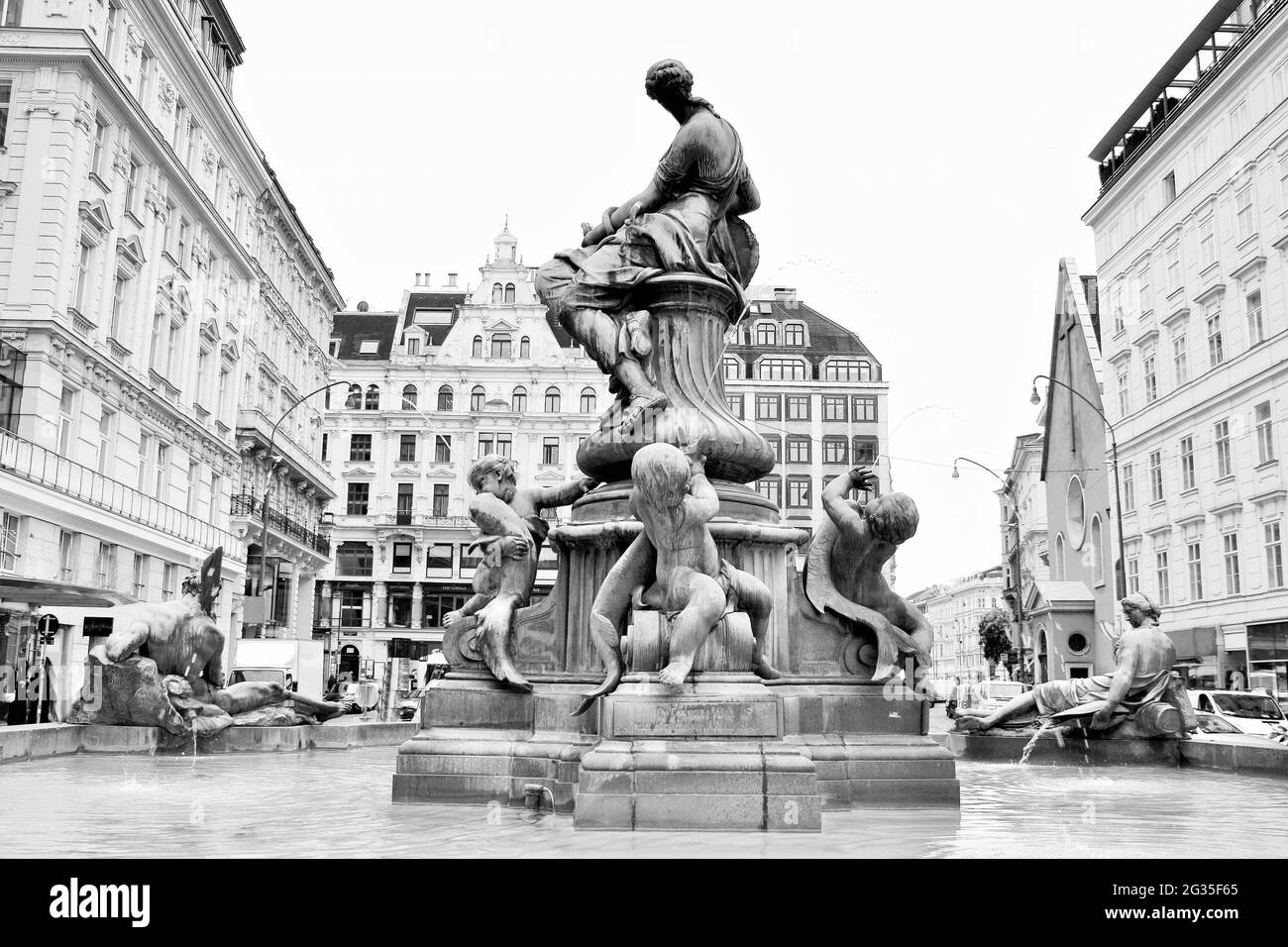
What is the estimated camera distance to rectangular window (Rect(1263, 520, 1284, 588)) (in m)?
32.4

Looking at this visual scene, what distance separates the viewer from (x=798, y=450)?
241ft

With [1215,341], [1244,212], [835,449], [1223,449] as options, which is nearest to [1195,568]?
[1223,449]

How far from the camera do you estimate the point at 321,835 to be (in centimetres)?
523

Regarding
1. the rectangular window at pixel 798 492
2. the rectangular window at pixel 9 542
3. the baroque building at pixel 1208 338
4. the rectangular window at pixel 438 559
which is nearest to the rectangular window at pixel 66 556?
the rectangular window at pixel 9 542

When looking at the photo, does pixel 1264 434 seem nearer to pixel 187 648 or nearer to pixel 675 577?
pixel 187 648

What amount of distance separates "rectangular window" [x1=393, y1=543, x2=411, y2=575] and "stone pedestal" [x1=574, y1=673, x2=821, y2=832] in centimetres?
6567

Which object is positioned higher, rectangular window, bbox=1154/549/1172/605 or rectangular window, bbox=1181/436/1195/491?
rectangular window, bbox=1181/436/1195/491

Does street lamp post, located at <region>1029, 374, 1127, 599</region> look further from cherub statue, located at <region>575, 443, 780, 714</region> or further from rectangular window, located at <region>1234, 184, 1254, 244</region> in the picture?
cherub statue, located at <region>575, 443, 780, 714</region>

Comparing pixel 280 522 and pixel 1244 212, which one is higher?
pixel 1244 212

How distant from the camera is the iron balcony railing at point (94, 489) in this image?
23844mm

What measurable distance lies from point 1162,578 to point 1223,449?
19.9ft

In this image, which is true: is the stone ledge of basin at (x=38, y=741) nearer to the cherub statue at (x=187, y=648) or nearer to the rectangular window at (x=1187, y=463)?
the cherub statue at (x=187, y=648)

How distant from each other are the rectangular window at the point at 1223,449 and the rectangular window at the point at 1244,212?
5.58 meters

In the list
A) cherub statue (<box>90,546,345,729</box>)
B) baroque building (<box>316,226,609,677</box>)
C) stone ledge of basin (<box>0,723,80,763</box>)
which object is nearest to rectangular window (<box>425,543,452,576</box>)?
baroque building (<box>316,226,609,677</box>)
